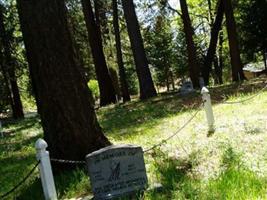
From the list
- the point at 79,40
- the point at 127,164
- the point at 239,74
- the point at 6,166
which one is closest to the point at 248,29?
the point at 79,40

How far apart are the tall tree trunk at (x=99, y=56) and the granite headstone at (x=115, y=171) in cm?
1990

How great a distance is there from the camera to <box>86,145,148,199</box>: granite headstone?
6.64 meters

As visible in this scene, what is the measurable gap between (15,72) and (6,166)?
20.9 m

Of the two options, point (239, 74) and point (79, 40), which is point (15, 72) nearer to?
point (79, 40)

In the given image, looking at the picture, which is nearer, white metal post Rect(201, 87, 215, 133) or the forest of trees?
the forest of trees

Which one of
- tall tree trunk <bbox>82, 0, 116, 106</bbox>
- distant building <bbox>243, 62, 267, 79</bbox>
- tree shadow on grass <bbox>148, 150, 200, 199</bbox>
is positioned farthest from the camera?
distant building <bbox>243, 62, 267, 79</bbox>

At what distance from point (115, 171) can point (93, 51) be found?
795 inches

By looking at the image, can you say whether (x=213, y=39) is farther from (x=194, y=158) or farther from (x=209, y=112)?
(x=194, y=158)

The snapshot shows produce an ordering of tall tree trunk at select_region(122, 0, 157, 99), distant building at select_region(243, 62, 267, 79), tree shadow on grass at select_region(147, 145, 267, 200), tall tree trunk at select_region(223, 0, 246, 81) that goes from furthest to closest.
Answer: distant building at select_region(243, 62, 267, 79)
tall tree trunk at select_region(223, 0, 246, 81)
tall tree trunk at select_region(122, 0, 157, 99)
tree shadow on grass at select_region(147, 145, 267, 200)

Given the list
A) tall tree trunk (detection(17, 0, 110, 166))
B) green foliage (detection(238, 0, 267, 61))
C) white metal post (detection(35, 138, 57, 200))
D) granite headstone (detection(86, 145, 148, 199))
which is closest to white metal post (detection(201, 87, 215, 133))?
tall tree trunk (detection(17, 0, 110, 166))

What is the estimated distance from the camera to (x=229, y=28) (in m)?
24.5

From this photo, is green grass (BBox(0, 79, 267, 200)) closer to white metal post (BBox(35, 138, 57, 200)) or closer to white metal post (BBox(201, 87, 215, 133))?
white metal post (BBox(201, 87, 215, 133))

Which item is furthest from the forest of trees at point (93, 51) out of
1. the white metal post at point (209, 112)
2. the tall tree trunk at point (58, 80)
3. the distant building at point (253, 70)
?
the distant building at point (253, 70)

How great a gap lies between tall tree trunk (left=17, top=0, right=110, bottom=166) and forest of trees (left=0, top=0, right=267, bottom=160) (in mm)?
16
